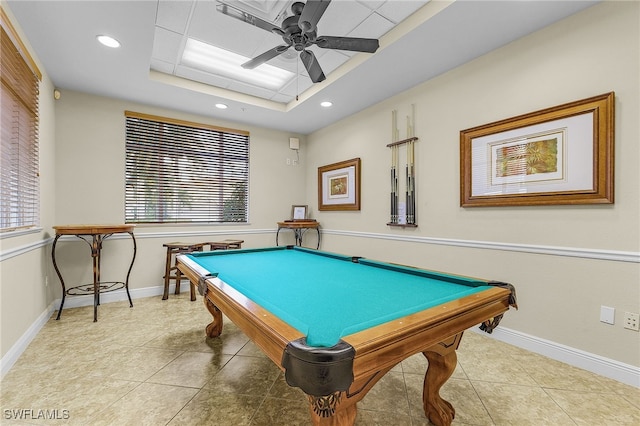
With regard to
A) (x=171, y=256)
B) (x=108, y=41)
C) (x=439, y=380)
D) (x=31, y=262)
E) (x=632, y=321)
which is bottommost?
(x=439, y=380)

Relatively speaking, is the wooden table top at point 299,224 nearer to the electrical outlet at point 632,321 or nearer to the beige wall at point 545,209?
the beige wall at point 545,209

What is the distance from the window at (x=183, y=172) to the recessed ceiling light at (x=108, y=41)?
139cm

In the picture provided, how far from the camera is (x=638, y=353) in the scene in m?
1.78

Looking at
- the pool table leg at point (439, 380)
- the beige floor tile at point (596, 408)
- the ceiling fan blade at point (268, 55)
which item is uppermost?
the ceiling fan blade at point (268, 55)

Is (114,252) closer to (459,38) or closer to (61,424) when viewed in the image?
(61,424)

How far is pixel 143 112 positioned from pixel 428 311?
4066 mm

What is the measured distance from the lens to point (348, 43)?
199 cm

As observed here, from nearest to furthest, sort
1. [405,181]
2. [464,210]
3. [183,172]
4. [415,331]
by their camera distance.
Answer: [415,331] → [464,210] → [405,181] → [183,172]

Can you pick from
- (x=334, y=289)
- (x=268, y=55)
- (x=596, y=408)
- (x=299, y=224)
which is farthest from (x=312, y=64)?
(x=596, y=408)

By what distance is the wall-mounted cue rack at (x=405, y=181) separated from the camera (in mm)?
3145

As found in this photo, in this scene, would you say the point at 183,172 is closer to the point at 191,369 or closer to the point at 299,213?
the point at 299,213

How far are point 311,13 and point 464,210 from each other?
2.09 metres

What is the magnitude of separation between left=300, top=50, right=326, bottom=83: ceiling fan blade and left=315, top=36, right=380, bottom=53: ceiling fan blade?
0.18 meters

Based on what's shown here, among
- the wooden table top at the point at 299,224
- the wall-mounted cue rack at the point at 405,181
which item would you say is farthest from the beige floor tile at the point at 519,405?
the wooden table top at the point at 299,224
